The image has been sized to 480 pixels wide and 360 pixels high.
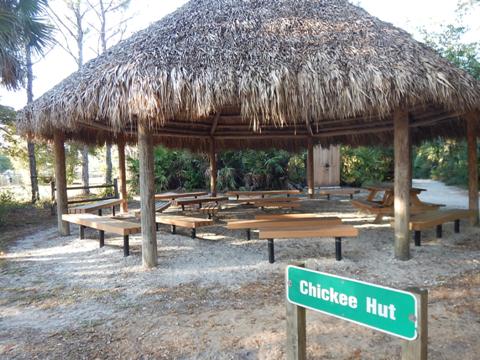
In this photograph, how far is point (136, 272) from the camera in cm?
459

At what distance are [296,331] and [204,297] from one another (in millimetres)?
2211

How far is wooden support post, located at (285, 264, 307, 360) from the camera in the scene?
5.54ft

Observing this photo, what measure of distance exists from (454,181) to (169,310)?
19.1 meters

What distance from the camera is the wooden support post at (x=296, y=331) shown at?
1690 millimetres

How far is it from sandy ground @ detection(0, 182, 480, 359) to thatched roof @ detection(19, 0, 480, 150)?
2.12m

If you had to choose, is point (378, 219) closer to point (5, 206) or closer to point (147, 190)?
point (147, 190)

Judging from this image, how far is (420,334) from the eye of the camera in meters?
1.25

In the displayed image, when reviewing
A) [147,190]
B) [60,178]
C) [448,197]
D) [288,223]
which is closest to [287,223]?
[288,223]

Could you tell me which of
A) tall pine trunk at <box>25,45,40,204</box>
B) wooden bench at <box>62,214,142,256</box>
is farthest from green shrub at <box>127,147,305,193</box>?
wooden bench at <box>62,214,142,256</box>

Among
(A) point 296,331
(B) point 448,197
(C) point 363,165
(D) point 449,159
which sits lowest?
(B) point 448,197

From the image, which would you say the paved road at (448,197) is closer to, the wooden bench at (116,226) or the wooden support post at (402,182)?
the wooden support post at (402,182)

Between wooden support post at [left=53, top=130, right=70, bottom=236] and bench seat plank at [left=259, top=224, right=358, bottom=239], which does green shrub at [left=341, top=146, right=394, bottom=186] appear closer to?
bench seat plank at [left=259, top=224, right=358, bottom=239]

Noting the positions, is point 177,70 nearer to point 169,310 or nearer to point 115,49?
point 115,49

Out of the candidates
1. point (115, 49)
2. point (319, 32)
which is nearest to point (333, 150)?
point (319, 32)
